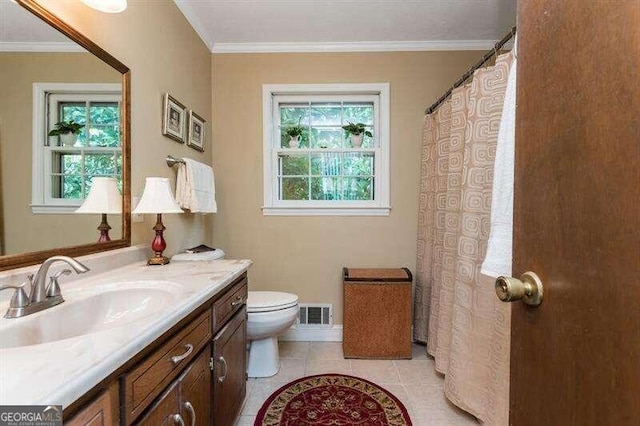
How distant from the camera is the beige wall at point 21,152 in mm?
893

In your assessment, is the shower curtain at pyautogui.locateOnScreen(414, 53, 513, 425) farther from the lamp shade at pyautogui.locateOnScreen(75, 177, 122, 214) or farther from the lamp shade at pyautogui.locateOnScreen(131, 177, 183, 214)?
the lamp shade at pyautogui.locateOnScreen(75, 177, 122, 214)

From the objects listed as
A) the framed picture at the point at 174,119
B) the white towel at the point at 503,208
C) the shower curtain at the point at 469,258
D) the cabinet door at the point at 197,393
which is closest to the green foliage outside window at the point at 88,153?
the framed picture at the point at 174,119

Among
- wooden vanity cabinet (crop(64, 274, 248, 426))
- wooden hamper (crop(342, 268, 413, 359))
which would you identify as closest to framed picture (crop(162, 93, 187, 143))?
wooden vanity cabinet (crop(64, 274, 248, 426))

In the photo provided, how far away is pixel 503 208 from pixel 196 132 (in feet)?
6.48

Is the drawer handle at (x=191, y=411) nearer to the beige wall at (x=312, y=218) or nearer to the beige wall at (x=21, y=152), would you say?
the beige wall at (x=21, y=152)

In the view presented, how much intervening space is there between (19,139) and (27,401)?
0.89 m

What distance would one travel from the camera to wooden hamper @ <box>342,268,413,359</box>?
2.09 m

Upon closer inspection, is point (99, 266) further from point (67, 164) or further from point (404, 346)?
point (404, 346)

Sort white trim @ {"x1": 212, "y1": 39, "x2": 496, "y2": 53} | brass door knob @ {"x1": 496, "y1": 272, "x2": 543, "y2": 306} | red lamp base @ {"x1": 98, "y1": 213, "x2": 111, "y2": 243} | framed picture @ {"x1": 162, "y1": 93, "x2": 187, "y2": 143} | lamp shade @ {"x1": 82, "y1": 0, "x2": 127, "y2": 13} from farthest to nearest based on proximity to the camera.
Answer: white trim @ {"x1": 212, "y1": 39, "x2": 496, "y2": 53}
framed picture @ {"x1": 162, "y1": 93, "x2": 187, "y2": 143}
red lamp base @ {"x1": 98, "y1": 213, "x2": 111, "y2": 243}
lamp shade @ {"x1": 82, "y1": 0, "x2": 127, "y2": 13}
brass door knob @ {"x1": 496, "y1": 272, "x2": 543, "y2": 306}

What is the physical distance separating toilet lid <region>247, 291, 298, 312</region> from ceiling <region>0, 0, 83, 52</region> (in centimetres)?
146

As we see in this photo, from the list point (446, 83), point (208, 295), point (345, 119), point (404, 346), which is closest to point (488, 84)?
point (446, 83)

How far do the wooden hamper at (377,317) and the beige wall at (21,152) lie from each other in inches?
64.9

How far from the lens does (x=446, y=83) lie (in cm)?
239

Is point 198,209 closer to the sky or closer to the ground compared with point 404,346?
closer to the sky
